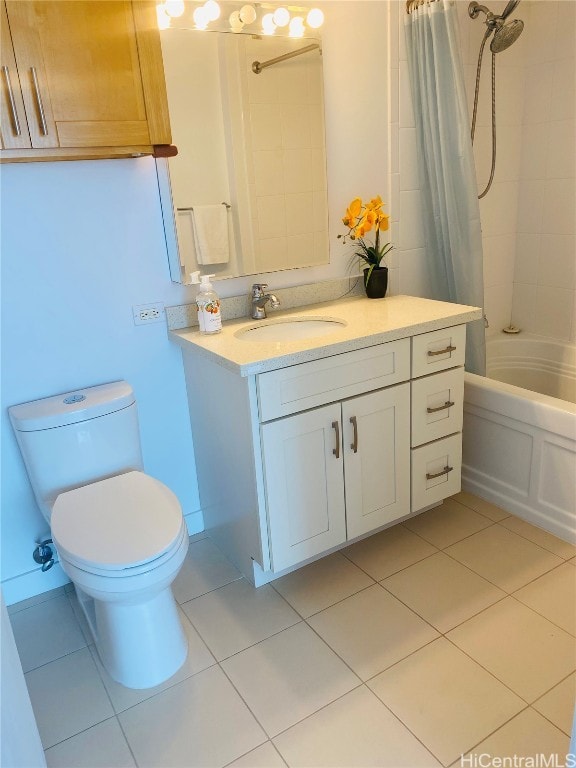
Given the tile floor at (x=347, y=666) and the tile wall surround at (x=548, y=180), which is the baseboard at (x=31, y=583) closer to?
the tile floor at (x=347, y=666)

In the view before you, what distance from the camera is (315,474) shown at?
5.91ft

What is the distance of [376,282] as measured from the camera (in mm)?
2287

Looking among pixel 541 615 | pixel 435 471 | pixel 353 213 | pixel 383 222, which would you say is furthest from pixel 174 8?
pixel 541 615

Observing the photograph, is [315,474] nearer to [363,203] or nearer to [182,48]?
[363,203]

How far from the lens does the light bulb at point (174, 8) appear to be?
5.70ft

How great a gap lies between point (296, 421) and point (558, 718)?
102 centimetres

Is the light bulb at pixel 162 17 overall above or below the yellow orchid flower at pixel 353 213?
above

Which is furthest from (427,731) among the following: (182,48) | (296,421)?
(182,48)

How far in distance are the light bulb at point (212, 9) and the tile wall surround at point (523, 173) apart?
0.76 meters

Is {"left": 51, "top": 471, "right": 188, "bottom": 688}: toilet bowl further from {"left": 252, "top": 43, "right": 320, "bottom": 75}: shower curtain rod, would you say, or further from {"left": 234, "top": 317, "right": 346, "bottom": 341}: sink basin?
{"left": 252, "top": 43, "right": 320, "bottom": 75}: shower curtain rod

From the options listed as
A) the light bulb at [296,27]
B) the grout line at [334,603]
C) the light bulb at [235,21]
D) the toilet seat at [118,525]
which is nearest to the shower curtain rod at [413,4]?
the light bulb at [296,27]

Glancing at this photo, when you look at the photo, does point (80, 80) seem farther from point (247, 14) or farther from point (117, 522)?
point (117, 522)

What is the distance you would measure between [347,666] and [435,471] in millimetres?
799

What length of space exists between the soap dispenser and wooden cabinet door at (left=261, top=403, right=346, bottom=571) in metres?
0.44
